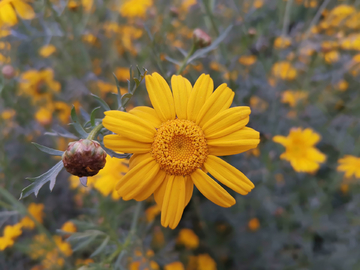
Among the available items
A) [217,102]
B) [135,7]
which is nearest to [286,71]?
[135,7]

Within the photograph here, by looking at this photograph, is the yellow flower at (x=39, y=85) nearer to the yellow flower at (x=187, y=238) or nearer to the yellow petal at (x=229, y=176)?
the yellow flower at (x=187, y=238)

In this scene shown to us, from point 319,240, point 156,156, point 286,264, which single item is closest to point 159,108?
point 156,156

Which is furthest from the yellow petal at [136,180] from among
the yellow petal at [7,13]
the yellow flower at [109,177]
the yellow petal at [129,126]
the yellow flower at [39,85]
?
the yellow flower at [39,85]

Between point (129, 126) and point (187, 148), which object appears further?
point (187, 148)

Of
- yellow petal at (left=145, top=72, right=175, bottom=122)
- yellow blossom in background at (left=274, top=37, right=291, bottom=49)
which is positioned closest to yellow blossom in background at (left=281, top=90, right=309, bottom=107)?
yellow blossom in background at (left=274, top=37, right=291, bottom=49)

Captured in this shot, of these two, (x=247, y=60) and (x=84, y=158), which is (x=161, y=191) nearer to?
(x=84, y=158)

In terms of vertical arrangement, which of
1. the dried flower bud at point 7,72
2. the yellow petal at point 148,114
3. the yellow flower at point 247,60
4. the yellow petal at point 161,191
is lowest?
the yellow petal at point 161,191
